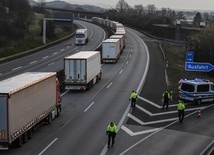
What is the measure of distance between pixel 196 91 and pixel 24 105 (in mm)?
16479

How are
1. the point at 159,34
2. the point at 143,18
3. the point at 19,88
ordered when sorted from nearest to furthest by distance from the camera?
the point at 19,88
the point at 159,34
the point at 143,18

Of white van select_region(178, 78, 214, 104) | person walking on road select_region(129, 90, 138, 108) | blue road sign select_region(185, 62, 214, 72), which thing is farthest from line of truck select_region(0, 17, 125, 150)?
white van select_region(178, 78, 214, 104)

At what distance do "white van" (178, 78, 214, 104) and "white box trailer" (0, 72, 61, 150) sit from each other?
1166 cm

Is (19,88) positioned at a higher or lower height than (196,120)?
higher

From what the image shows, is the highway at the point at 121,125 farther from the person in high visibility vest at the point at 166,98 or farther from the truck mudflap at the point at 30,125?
the truck mudflap at the point at 30,125

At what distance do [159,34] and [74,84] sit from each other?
78255mm

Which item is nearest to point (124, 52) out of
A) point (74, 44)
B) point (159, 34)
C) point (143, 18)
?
point (74, 44)

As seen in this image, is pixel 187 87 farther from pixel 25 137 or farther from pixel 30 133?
pixel 25 137

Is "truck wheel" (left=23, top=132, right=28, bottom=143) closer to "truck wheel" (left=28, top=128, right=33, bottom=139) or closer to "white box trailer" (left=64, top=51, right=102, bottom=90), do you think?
"truck wheel" (left=28, top=128, right=33, bottom=139)

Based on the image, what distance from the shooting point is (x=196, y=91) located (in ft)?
106

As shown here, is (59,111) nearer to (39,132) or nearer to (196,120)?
(39,132)

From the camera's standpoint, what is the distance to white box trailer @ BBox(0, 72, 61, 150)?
1819 centimetres

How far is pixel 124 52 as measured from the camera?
232 feet

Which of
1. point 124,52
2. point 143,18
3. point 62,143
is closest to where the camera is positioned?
point 62,143
